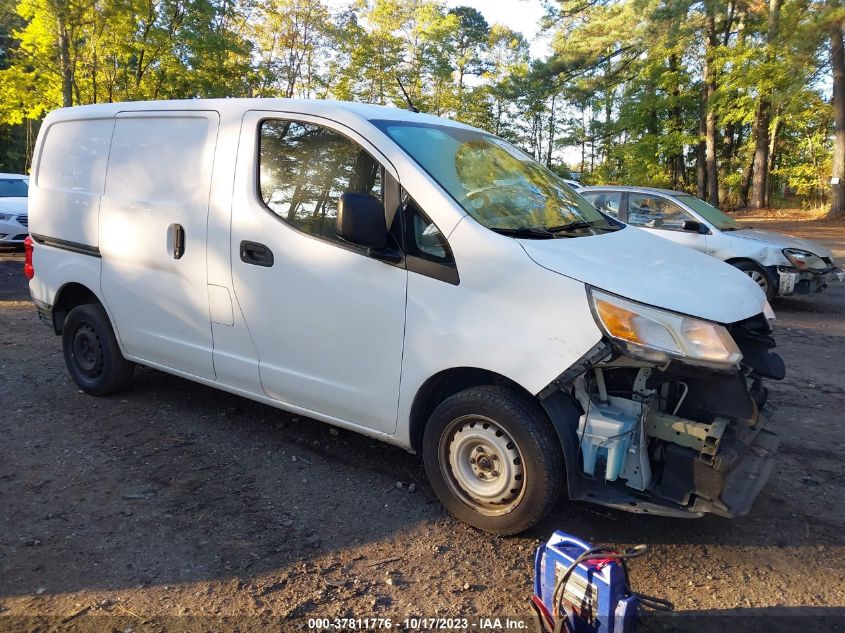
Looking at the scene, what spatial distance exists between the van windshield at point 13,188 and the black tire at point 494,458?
13880 millimetres

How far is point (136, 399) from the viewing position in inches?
202

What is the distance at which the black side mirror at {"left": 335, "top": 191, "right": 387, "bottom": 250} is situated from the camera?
321 cm

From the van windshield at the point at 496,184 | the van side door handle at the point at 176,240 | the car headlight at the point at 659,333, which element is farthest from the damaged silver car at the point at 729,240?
the car headlight at the point at 659,333

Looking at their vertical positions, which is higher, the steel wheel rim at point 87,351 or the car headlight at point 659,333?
the car headlight at point 659,333

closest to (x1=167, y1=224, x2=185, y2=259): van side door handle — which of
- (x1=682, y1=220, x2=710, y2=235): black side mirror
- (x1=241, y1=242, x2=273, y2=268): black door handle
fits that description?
(x1=241, y1=242, x2=273, y2=268): black door handle

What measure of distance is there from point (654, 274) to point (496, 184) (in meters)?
1.02

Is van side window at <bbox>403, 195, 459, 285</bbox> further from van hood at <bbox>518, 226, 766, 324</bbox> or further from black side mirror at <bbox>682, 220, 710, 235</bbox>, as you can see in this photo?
black side mirror at <bbox>682, 220, 710, 235</bbox>

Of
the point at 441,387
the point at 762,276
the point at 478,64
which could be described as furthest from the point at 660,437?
the point at 478,64

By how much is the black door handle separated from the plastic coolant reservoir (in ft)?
6.35

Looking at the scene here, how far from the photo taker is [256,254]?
3.80 meters

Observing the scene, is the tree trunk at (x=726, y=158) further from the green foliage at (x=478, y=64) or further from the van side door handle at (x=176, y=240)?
the van side door handle at (x=176, y=240)

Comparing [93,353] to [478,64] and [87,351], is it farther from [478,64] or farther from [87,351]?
[478,64]

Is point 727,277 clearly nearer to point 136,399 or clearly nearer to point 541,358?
point 541,358

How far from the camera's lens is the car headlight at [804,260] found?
8719 millimetres
